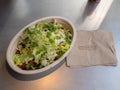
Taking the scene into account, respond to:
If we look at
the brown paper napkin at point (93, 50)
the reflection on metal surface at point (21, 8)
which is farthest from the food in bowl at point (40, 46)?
the reflection on metal surface at point (21, 8)

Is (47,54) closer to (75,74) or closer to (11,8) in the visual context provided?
(75,74)

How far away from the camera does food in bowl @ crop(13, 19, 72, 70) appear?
61cm

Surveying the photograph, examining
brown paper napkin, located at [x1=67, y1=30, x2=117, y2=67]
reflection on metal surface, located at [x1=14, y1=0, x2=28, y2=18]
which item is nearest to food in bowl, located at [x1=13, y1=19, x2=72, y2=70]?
brown paper napkin, located at [x1=67, y1=30, x2=117, y2=67]

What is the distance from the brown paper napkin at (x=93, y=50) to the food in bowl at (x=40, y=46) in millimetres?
47

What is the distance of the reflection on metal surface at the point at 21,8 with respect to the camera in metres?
0.84

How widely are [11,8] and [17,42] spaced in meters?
0.28

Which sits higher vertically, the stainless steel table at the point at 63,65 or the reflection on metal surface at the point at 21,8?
the reflection on metal surface at the point at 21,8

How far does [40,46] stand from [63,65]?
11cm

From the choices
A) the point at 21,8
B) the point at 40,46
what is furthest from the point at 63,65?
the point at 21,8

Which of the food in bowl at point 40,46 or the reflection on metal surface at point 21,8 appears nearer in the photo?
the food in bowl at point 40,46

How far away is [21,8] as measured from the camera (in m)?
0.87

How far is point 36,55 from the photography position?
2.00ft

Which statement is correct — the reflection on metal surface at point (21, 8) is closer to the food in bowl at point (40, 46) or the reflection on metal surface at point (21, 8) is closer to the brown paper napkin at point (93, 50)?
the food in bowl at point (40, 46)

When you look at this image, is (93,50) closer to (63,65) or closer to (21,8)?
(63,65)
